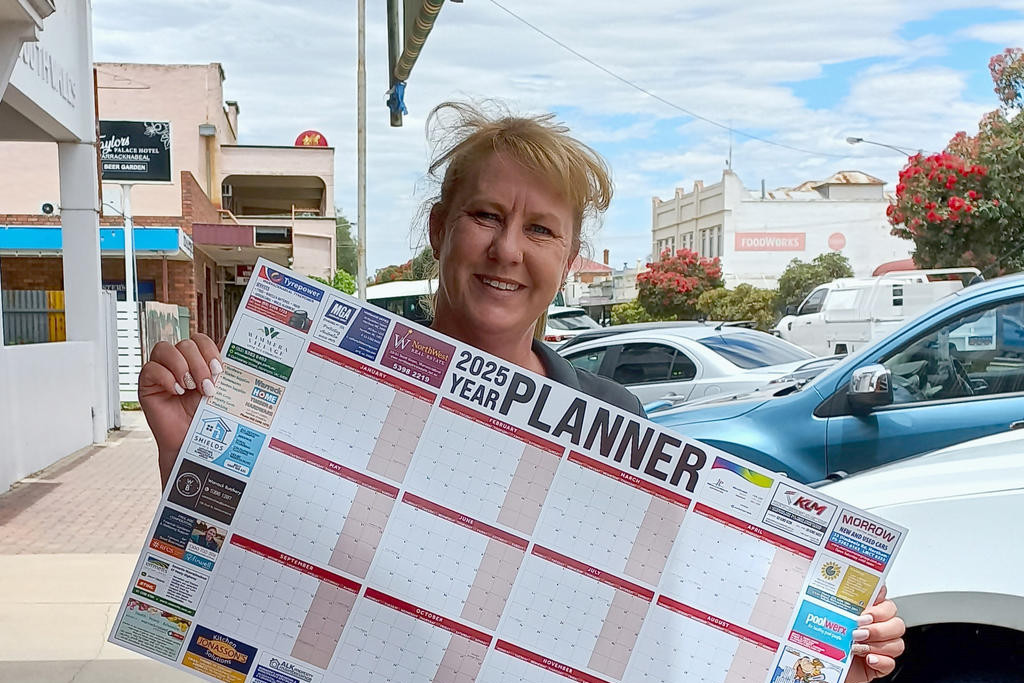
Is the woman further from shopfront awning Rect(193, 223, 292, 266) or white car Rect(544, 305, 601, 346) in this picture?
shopfront awning Rect(193, 223, 292, 266)

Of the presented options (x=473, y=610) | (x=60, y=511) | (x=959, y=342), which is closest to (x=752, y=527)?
(x=473, y=610)

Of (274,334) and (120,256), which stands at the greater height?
(274,334)

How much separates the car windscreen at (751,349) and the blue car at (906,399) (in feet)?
9.53

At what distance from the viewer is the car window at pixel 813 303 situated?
71.4 ft

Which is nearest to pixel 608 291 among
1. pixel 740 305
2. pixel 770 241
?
pixel 770 241

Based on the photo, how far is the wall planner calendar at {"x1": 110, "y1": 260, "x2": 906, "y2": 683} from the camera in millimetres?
1518

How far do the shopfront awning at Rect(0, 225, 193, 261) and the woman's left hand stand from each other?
62.7 feet

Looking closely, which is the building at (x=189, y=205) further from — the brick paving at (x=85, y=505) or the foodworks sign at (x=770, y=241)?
the foodworks sign at (x=770, y=241)

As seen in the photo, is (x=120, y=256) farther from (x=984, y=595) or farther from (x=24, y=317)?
(x=984, y=595)

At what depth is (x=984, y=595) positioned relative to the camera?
2.26m

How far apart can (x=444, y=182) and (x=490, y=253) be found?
224mm

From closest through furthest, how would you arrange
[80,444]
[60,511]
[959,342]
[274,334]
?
[274,334] < [959,342] < [60,511] < [80,444]

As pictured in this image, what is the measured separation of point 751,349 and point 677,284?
3056 cm

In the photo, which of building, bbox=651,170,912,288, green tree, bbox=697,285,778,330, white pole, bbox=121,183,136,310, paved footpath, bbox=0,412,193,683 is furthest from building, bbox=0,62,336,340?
building, bbox=651,170,912,288
